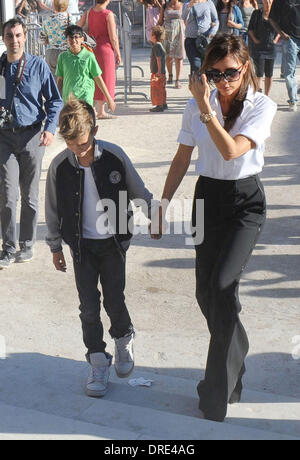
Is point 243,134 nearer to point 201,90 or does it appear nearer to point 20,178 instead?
point 201,90

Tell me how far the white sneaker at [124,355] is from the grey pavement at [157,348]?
0.26 feet

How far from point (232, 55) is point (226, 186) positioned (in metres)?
0.64

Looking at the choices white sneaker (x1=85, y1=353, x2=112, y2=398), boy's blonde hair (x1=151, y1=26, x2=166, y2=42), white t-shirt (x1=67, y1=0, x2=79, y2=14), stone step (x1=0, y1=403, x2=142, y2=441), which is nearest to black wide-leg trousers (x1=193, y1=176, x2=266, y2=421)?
white sneaker (x1=85, y1=353, x2=112, y2=398)

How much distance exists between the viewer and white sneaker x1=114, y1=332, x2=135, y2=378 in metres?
4.86

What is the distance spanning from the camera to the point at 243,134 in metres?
4.12

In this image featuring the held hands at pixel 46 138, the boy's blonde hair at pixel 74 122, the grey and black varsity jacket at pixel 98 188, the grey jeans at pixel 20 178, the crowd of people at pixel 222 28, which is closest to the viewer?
the boy's blonde hair at pixel 74 122

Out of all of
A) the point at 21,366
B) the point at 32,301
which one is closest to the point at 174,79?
the point at 32,301

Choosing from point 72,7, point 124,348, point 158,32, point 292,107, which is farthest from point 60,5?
point 124,348

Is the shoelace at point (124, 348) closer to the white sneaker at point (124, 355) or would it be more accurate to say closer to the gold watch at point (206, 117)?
the white sneaker at point (124, 355)

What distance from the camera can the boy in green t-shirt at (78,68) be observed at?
32.2 ft

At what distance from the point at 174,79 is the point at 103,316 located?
12442mm

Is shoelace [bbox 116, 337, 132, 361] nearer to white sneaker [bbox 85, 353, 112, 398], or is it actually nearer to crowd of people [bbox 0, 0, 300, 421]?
crowd of people [bbox 0, 0, 300, 421]

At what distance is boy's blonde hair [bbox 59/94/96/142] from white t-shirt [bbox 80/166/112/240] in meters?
0.26

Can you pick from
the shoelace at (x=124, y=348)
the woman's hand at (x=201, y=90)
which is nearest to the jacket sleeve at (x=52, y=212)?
the shoelace at (x=124, y=348)
